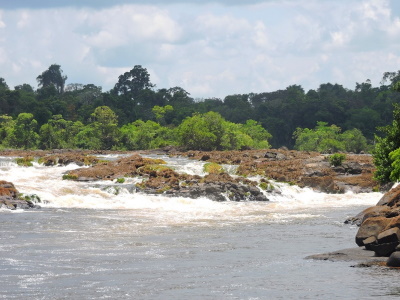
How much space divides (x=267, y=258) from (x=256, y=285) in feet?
13.8

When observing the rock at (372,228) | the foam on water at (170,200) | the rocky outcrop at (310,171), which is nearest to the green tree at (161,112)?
the rocky outcrop at (310,171)

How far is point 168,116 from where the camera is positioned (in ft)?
412

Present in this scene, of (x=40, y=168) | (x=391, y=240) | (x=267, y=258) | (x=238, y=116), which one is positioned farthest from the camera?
(x=238, y=116)

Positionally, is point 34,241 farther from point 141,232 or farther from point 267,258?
point 267,258

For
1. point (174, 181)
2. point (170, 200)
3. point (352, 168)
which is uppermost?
point (352, 168)

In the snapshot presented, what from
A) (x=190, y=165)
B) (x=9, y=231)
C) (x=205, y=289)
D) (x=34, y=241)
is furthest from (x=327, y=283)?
(x=190, y=165)

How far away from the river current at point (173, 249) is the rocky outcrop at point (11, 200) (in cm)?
91

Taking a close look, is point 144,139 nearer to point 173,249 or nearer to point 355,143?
point 355,143

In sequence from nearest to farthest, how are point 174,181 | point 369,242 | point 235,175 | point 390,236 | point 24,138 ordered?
point 390,236 → point 369,242 → point 174,181 → point 235,175 → point 24,138

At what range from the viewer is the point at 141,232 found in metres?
26.1

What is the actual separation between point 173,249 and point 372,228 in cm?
594

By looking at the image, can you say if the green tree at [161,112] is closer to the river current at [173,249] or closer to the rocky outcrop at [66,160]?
the rocky outcrop at [66,160]

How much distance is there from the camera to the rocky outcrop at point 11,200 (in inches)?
1328

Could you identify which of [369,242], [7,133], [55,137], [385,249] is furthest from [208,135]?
[385,249]
